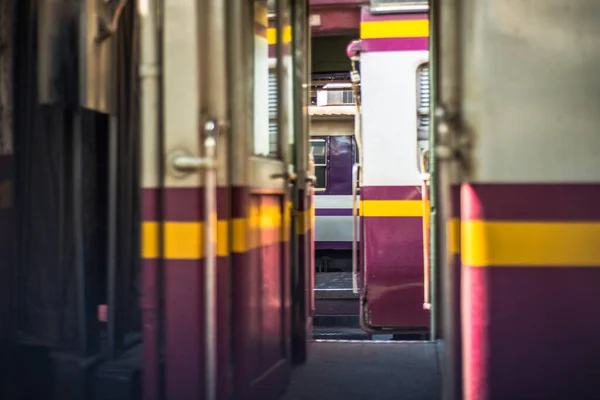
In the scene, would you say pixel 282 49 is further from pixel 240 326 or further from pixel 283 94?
pixel 240 326

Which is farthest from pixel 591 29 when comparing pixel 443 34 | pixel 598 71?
pixel 443 34

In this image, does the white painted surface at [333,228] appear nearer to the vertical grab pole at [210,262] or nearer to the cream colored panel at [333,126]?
the cream colored panel at [333,126]

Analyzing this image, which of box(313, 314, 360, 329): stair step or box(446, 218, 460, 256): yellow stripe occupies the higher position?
box(446, 218, 460, 256): yellow stripe

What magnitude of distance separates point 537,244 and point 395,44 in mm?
3437

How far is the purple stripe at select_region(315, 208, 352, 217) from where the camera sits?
9.41 metres

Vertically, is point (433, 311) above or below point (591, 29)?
below

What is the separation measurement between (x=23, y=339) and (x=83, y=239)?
18.6 inches

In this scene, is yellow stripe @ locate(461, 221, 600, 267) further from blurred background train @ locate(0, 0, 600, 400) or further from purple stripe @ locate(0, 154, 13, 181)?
purple stripe @ locate(0, 154, 13, 181)

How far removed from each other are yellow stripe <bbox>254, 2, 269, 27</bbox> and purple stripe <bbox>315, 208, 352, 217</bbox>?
652cm

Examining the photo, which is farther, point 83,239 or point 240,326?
point 83,239

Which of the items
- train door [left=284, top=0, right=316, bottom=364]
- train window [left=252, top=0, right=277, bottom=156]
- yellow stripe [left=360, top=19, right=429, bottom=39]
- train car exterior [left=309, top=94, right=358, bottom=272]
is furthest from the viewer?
train car exterior [left=309, top=94, right=358, bottom=272]

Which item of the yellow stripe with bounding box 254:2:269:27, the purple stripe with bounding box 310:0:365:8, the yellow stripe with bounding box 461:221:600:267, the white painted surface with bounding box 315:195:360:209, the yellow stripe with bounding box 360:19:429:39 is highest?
the purple stripe with bounding box 310:0:365:8

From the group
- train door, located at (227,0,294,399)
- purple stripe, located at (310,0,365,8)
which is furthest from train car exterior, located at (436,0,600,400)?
purple stripe, located at (310,0,365,8)

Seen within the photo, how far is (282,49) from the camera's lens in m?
3.15
